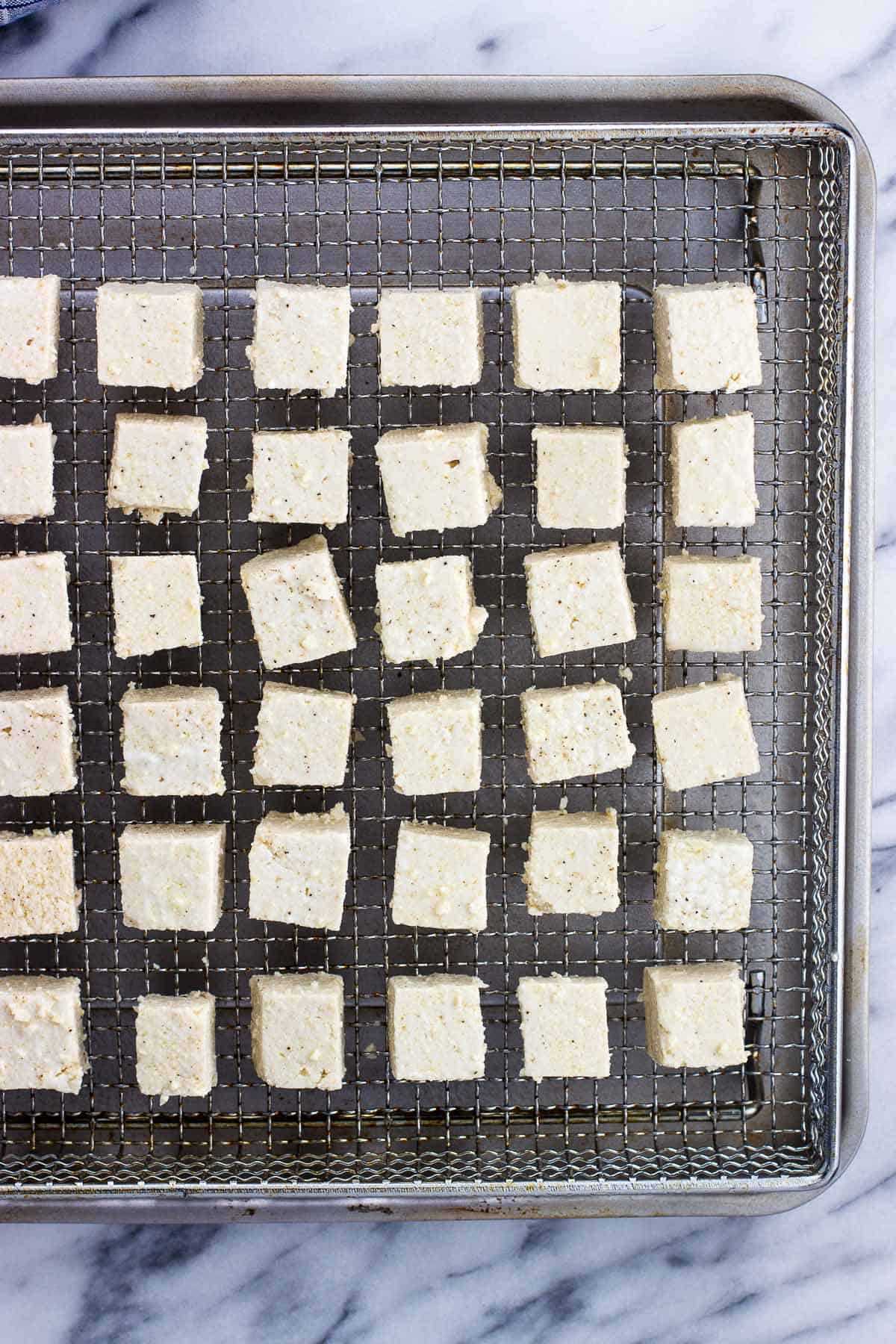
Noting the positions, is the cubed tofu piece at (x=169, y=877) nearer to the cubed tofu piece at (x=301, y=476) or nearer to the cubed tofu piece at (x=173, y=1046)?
the cubed tofu piece at (x=173, y=1046)

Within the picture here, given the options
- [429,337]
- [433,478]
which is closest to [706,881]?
[433,478]

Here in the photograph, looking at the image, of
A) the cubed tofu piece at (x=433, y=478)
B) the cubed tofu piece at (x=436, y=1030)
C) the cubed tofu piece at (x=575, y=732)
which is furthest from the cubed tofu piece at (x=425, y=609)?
the cubed tofu piece at (x=436, y=1030)

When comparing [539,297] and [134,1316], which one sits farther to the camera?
[134,1316]

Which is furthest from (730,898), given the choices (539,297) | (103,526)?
(103,526)

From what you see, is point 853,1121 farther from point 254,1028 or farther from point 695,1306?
point 254,1028

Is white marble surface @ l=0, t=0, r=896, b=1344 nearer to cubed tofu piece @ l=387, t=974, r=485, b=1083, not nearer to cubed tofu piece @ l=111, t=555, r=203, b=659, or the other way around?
cubed tofu piece @ l=387, t=974, r=485, b=1083

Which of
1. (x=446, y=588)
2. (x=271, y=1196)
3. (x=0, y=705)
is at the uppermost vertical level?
(x=446, y=588)
